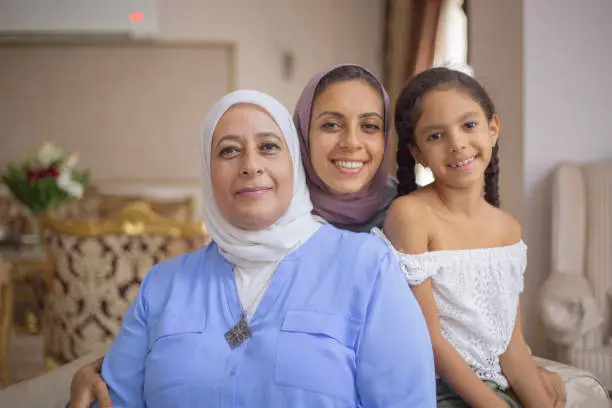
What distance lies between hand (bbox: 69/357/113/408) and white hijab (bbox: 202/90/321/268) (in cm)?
38

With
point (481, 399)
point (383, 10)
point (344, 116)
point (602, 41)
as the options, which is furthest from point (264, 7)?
point (481, 399)

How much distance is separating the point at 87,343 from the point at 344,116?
4.95 ft

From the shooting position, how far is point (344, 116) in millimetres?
1457

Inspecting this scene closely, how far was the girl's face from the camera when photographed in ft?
4.45

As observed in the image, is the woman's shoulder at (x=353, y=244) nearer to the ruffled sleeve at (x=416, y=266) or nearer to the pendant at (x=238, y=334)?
the ruffled sleeve at (x=416, y=266)

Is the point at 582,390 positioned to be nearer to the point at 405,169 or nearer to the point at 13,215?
the point at 405,169

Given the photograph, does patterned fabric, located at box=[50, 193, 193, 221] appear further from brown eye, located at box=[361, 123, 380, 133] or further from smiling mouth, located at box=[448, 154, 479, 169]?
smiling mouth, located at box=[448, 154, 479, 169]

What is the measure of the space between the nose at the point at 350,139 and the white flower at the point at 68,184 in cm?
295

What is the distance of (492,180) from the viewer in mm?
1591

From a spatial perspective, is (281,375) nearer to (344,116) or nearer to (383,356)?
(383,356)

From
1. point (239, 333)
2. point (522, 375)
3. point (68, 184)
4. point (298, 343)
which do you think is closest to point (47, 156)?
point (68, 184)

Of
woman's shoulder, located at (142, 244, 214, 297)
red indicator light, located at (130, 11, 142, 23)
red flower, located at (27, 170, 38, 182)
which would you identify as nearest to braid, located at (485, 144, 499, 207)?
woman's shoulder, located at (142, 244, 214, 297)

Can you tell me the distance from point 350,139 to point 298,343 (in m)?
0.49

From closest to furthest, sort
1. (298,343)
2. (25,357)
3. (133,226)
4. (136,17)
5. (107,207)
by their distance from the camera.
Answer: (298,343) → (133,226) → (25,357) → (107,207) → (136,17)
